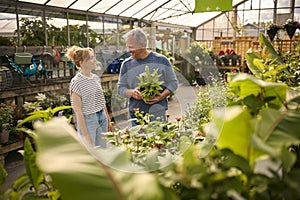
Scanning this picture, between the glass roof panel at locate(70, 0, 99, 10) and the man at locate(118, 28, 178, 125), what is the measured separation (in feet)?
13.6

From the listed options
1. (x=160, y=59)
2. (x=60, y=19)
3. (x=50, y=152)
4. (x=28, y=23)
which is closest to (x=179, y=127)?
(x=50, y=152)

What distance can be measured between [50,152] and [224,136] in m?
0.23

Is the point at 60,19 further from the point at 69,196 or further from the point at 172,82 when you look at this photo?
the point at 69,196

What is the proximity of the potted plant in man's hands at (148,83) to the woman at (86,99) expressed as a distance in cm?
54

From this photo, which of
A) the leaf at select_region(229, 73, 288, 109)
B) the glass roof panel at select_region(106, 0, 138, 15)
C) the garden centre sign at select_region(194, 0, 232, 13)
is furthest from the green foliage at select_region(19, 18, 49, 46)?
the leaf at select_region(229, 73, 288, 109)

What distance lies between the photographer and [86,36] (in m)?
6.43

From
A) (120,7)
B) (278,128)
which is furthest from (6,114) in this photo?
(120,7)

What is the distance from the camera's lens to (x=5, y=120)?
379 cm

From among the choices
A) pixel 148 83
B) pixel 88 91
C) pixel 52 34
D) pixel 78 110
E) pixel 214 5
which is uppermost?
pixel 214 5

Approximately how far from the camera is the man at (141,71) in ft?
6.70

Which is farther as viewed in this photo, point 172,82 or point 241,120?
point 172,82

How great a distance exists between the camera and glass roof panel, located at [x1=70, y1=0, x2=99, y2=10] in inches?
231

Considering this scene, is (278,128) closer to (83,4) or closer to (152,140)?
(152,140)

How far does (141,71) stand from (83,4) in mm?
4552
